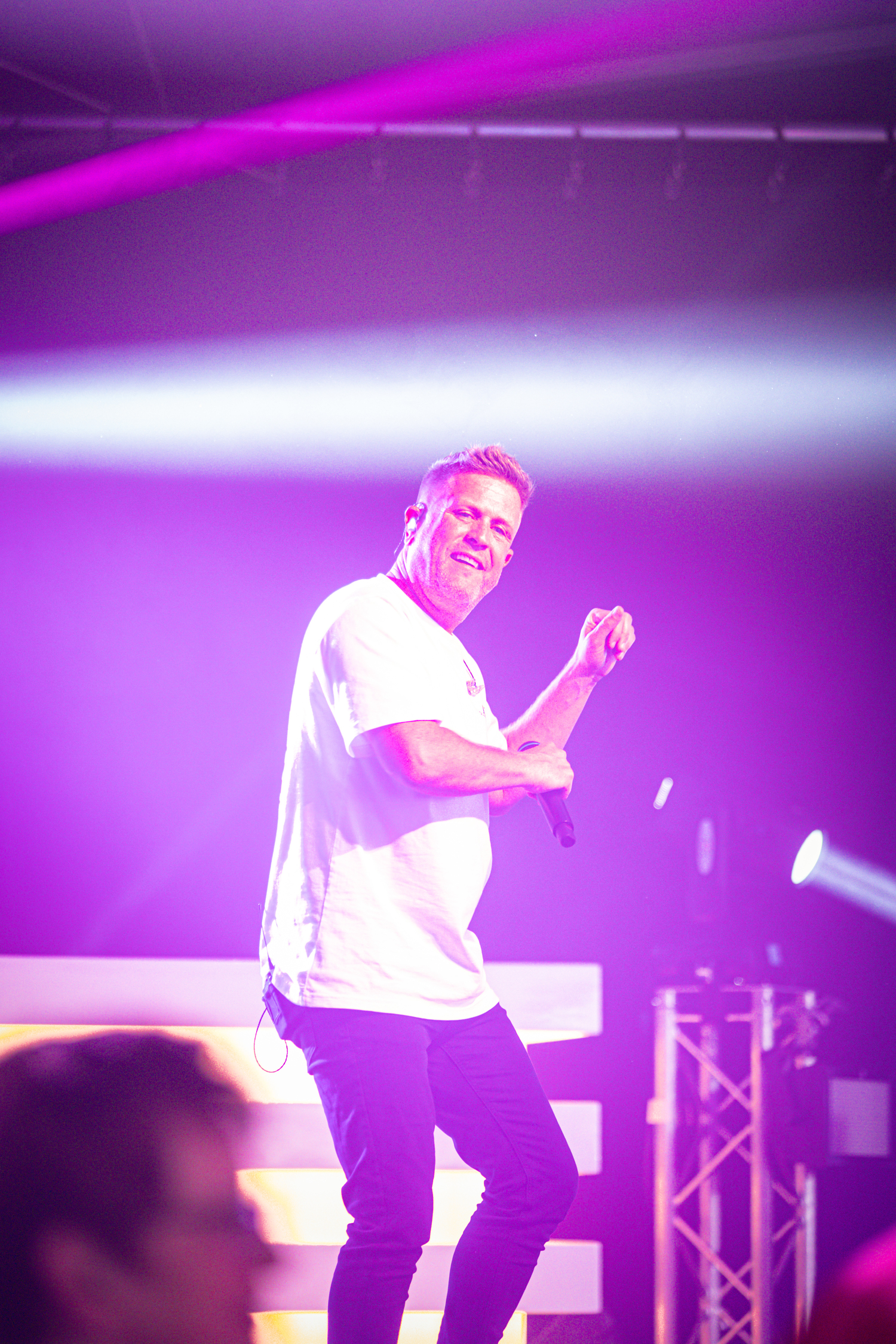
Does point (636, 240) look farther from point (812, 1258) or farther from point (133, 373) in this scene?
point (812, 1258)

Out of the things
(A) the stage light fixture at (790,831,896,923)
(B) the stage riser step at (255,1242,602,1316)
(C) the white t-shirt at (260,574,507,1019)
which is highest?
(A) the stage light fixture at (790,831,896,923)

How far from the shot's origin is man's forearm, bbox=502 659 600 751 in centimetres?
238

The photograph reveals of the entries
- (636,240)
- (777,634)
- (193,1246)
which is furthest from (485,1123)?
(636,240)

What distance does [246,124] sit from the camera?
356 centimetres

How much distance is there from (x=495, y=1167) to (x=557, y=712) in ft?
2.95

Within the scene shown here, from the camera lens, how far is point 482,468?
7.69ft

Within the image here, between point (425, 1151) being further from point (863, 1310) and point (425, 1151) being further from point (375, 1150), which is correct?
point (863, 1310)

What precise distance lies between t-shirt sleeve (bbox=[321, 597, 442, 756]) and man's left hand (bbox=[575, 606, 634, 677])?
45cm

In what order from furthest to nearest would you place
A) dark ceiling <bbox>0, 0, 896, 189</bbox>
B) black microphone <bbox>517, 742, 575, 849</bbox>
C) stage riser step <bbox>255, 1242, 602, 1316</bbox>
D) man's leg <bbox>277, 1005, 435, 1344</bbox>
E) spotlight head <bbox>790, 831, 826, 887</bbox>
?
spotlight head <bbox>790, 831, 826, 887</bbox> < dark ceiling <bbox>0, 0, 896, 189</bbox> < stage riser step <bbox>255, 1242, 602, 1316</bbox> < black microphone <bbox>517, 742, 575, 849</bbox> < man's leg <bbox>277, 1005, 435, 1344</bbox>

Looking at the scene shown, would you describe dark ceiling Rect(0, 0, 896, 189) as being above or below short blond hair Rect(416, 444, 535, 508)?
above

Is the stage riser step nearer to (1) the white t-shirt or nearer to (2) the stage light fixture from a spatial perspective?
(1) the white t-shirt

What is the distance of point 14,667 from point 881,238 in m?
3.18

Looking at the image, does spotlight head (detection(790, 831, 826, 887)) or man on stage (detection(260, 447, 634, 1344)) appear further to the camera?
spotlight head (detection(790, 831, 826, 887))

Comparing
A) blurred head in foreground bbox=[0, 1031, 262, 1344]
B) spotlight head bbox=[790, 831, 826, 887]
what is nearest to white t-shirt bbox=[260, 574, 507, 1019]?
blurred head in foreground bbox=[0, 1031, 262, 1344]
